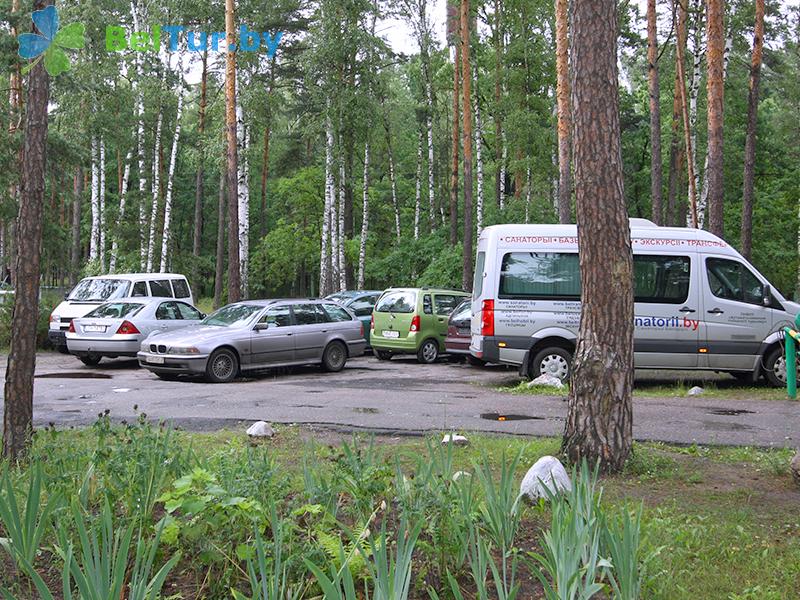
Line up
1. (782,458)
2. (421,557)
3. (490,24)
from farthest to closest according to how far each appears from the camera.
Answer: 1. (490,24)
2. (782,458)
3. (421,557)

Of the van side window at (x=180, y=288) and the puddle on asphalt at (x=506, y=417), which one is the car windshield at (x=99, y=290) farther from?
the puddle on asphalt at (x=506, y=417)

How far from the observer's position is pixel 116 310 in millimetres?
18250

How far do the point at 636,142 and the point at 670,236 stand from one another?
30.9 metres

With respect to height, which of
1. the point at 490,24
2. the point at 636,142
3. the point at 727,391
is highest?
the point at 490,24

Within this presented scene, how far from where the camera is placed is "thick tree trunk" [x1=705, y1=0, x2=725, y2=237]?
1780 centimetres

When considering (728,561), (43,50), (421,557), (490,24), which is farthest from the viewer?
(490,24)

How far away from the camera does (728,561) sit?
4.32 m

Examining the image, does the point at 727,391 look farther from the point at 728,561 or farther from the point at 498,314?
the point at 728,561

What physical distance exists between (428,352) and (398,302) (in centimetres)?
142

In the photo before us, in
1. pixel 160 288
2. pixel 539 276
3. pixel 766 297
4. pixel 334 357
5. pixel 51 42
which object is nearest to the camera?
pixel 51 42

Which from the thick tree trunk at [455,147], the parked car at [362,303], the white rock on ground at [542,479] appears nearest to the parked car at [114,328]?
the parked car at [362,303]

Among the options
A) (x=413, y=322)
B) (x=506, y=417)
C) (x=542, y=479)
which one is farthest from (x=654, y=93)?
(x=542, y=479)

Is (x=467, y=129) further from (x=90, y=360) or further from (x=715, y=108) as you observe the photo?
(x=90, y=360)

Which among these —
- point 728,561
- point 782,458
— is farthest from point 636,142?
point 728,561
